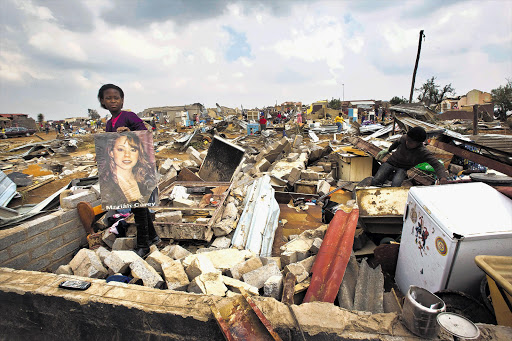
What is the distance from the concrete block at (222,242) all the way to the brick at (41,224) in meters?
2.29

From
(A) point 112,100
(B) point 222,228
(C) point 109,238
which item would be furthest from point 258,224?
(A) point 112,100

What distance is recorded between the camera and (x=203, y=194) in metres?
5.24

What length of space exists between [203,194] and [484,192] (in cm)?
443

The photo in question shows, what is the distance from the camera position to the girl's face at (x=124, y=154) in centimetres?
278

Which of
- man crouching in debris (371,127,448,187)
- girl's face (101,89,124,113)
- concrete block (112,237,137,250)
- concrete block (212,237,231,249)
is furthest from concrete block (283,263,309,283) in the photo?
man crouching in debris (371,127,448,187)

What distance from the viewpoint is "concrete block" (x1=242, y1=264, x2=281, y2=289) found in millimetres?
2377

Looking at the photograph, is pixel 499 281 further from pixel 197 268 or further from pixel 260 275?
pixel 197 268

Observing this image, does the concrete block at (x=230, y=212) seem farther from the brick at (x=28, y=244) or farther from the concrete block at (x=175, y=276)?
the brick at (x=28, y=244)

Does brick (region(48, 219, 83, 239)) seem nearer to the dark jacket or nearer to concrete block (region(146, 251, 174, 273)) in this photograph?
concrete block (region(146, 251, 174, 273))

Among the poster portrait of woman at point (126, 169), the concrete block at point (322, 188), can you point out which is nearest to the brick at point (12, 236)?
the poster portrait of woman at point (126, 169)

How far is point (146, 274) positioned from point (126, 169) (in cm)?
121

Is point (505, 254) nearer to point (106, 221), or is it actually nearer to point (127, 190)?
point (127, 190)

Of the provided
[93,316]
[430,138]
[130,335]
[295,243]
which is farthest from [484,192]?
[430,138]

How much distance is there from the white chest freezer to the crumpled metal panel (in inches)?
70.4
